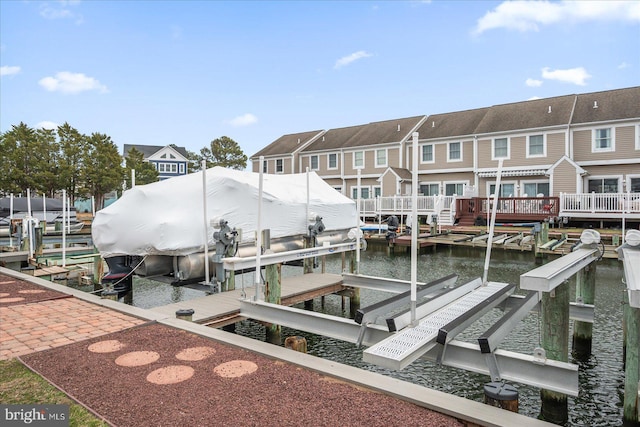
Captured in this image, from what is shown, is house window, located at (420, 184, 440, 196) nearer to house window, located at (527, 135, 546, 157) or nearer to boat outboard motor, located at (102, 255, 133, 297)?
house window, located at (527, 135, 546, 157)

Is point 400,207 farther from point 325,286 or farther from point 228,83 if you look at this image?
point 325,286

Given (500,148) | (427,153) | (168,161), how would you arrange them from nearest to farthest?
1. (500,148)
2. (427,153)
3. (168,161)

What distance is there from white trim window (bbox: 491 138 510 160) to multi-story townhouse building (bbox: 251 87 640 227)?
63 mm

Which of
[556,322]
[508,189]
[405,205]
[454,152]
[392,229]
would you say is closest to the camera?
[556,322]

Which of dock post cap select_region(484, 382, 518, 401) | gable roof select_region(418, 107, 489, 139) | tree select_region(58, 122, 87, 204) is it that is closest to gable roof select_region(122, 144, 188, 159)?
tree select_region(58, 122, 87, 204)

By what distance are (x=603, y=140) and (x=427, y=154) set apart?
36.8 ft

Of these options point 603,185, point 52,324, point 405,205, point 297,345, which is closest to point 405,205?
point 405,205

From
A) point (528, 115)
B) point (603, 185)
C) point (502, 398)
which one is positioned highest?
point (528, 115)

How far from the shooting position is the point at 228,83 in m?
33.2

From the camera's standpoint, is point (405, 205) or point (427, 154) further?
point (427, 154)

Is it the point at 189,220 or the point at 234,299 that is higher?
the point at 189,220

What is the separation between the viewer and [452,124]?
106 ft

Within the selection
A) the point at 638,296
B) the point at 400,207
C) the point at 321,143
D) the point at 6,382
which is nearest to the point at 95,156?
the point at 321,143

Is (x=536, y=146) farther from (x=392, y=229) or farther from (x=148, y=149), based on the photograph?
(x=148, y=149)
